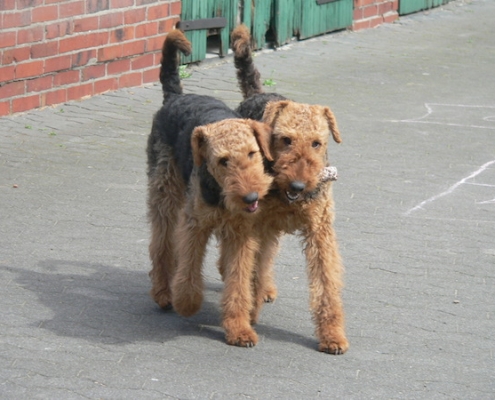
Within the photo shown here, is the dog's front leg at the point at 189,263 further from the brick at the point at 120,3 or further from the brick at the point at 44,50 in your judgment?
the brick at the point at 120,3

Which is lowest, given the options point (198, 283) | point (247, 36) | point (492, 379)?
point (492, 379)

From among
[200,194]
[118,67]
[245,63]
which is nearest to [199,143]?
[200,194]

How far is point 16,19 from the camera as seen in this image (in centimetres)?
938

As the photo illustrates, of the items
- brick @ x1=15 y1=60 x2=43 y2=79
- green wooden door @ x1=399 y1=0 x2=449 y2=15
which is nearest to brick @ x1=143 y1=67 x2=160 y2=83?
brick @ x1=15 y1=60 x2=43 y2=79

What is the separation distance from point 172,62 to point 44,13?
402 centimetres

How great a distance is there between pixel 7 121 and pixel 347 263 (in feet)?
14.1

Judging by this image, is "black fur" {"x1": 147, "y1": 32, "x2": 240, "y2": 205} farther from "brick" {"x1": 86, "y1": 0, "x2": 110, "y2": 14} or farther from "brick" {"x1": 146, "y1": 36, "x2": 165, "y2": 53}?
"brick" {"x1": 146, "y1": 36, "x2": 165, "y2": 53}

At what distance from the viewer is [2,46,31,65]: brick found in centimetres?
933

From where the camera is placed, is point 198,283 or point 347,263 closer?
point 198,283

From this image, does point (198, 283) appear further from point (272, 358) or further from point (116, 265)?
point (116, 265)

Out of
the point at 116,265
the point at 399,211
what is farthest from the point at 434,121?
the point at 116,265

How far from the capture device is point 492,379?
15.8 ft

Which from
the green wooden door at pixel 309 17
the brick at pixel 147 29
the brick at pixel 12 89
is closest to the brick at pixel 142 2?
the brick at pixel 147 29

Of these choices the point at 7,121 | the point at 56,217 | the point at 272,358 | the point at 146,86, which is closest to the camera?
the point at 272,358
